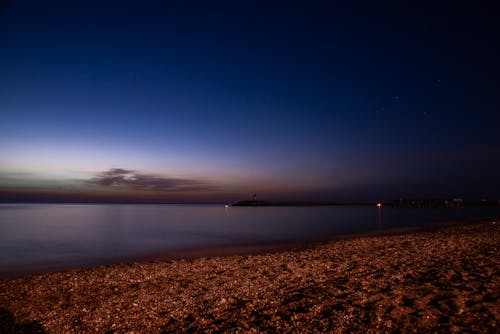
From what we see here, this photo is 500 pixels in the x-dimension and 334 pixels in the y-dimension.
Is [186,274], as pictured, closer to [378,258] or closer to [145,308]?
[145,308]

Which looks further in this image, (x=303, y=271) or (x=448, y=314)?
(x=303, y=271)

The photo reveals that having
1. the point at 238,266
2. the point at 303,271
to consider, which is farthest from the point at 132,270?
the point at 303,271

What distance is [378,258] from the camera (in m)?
12.7

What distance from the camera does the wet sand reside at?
6.49m

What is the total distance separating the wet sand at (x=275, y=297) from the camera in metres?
6.49

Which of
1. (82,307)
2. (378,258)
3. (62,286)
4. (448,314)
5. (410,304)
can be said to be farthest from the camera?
(378,258)

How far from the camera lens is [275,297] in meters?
8.32

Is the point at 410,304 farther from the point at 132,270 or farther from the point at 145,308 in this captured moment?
the point at 132,270

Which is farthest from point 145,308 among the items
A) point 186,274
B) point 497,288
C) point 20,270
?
point 20,270

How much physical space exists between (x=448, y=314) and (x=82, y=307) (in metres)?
8.62

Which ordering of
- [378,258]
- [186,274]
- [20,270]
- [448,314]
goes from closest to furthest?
[448,314]
[186,274]
[378,258]
[20,270]

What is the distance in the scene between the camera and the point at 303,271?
36.6ft

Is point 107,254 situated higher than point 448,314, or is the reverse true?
point 448,314

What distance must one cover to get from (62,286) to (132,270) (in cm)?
258
